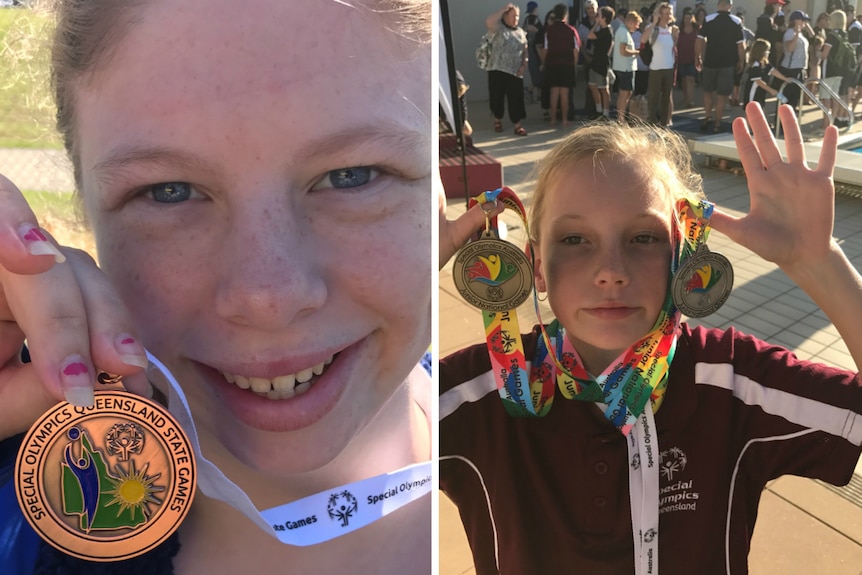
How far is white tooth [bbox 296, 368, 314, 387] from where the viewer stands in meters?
0.54

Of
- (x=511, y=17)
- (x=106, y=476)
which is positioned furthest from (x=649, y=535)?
(x=511, y=17)

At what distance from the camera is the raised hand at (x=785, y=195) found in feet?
2.66

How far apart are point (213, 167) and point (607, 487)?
2.37 feet

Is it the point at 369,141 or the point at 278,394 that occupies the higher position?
the point at 369,141

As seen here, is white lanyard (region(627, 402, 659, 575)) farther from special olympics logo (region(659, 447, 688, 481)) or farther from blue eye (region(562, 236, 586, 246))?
blue eye (region(562, 236, 586, 246))

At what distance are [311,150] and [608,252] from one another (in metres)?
0.50

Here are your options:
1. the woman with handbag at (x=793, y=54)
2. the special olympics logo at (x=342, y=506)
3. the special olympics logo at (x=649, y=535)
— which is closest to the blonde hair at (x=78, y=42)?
the special olympics logo at (x=342, y=506)

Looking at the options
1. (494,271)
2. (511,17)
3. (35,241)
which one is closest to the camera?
(35,241)

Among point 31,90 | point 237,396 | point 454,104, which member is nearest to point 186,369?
point 237,396

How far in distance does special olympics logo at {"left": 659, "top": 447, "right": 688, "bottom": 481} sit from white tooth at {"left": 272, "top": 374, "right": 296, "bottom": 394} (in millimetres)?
619

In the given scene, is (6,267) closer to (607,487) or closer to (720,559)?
(607,487)

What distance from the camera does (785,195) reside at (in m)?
0.82

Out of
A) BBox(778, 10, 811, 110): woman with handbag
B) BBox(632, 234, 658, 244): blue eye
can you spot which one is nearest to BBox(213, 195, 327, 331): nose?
BBox(632, 234, 658, 244): blue eye

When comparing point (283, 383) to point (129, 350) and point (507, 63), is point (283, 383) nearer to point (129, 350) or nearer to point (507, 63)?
point (129, 350)
